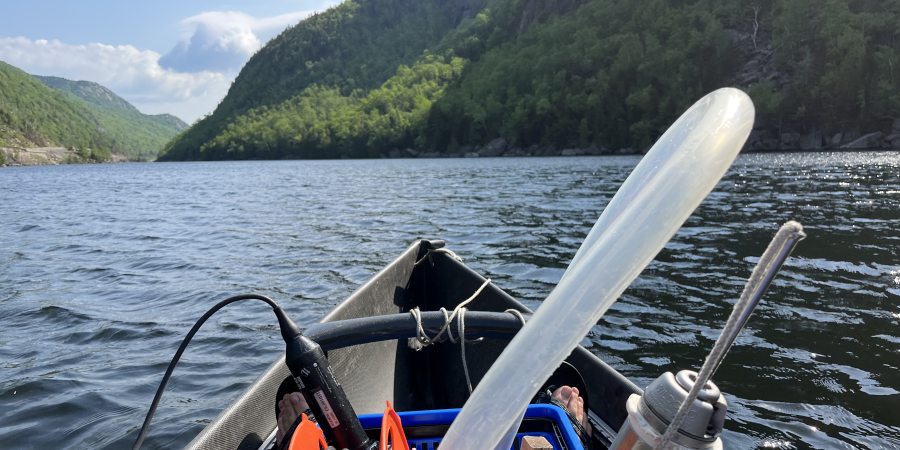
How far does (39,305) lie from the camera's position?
7656 mm

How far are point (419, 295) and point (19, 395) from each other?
13.2ft

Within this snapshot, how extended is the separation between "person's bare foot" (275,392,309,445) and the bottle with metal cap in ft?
6.71

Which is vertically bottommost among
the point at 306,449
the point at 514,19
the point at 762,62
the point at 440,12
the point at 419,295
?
the point at 419,295

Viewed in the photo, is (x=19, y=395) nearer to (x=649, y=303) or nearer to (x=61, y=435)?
(x=61, y=435)

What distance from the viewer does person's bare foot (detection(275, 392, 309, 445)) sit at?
2551 millimetres

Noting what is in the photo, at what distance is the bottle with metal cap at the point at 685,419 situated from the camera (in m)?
0.85

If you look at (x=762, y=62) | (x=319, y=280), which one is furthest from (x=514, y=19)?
(x=319, y=280)

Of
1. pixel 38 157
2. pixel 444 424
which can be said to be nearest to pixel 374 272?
pixel 444 424

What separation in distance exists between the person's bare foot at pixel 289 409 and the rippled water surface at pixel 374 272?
89.8 inches

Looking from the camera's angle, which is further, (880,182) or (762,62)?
(762,62)

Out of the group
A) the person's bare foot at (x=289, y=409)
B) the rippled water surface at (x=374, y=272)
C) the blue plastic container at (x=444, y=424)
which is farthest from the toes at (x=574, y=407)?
the rippled water surface at (x=374, y=272)

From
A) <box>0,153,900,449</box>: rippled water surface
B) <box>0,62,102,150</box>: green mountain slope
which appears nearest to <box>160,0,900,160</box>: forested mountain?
Result: <box>0,62,102,150</box>: green mountain slope

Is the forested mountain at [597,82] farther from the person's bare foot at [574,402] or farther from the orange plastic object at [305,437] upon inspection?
the orange plastic object at [305,437]

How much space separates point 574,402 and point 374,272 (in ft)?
22.0
